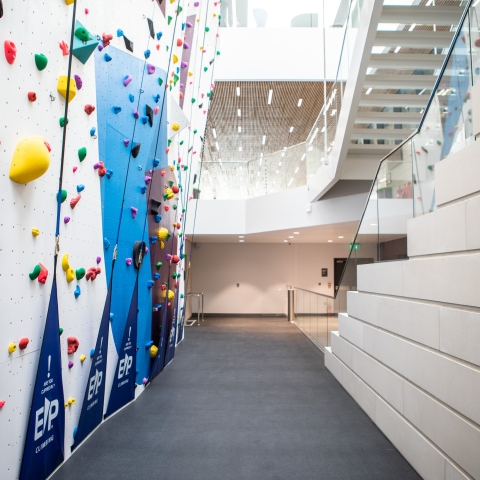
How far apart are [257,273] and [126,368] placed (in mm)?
9936

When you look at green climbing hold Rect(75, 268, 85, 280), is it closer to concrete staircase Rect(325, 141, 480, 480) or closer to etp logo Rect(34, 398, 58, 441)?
etp logo Rect(34, 398, 58, 441)

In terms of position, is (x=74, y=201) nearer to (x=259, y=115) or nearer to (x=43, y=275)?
(x=43, y=275)

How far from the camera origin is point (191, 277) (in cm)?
1410

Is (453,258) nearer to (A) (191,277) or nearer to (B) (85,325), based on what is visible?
(B) (85,325)

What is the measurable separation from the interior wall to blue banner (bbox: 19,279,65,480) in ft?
36.5

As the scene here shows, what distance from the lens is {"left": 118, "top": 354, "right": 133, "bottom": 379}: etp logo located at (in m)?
4.42

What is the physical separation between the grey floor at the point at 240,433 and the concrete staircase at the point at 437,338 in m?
0.30

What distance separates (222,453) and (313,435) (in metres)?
0.86

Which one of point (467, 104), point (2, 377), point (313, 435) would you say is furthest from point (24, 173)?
point (313, 435)

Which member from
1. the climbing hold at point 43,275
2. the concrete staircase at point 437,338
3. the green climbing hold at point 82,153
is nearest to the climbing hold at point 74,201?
the green climbing hold at point 82,153

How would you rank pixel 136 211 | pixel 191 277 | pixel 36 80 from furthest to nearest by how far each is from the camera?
pixel 191 277
pixel 136 211
pixel 36 80

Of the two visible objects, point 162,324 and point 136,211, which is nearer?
point 136,211

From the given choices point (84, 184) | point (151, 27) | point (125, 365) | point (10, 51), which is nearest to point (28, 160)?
point (10, 51)

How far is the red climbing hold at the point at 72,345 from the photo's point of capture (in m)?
3.25
